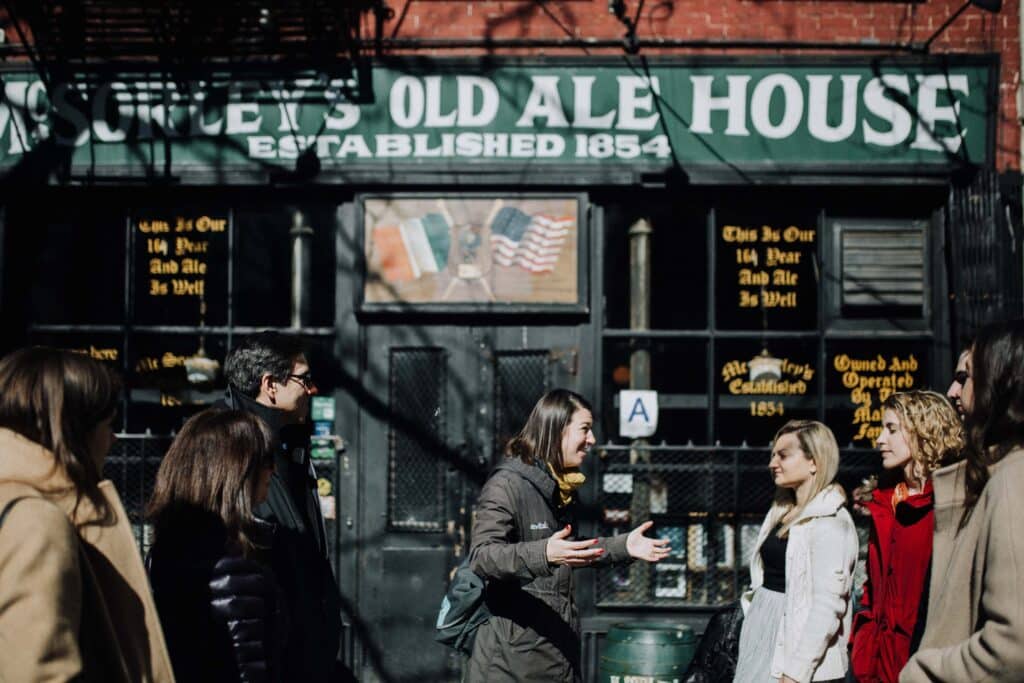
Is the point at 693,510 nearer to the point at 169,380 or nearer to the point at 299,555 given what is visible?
the point at 169,380

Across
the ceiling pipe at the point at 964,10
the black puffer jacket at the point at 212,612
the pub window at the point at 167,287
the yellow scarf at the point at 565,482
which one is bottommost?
the black puffer jacket at the point at 212,612

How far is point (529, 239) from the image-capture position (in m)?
8.53

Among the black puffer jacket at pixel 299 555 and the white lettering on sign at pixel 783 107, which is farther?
the white lettering on sign at pixel 783 107

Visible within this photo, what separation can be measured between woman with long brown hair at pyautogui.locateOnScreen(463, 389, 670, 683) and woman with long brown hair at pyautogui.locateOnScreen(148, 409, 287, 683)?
113cm

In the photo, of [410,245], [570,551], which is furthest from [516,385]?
[570,551]

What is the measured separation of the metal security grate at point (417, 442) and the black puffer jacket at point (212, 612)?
4795 millimetres

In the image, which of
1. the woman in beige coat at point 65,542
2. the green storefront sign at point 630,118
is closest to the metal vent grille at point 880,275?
the green storefront sign at point 630,118

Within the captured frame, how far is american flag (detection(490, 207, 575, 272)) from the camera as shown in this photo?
27.9 feet

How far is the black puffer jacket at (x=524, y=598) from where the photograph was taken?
4.81m

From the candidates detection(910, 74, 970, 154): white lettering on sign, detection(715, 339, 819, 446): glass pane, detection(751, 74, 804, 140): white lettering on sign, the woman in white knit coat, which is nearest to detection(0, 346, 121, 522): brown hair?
the woman in white knit coat

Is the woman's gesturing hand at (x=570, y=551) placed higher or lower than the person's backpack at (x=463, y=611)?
higher

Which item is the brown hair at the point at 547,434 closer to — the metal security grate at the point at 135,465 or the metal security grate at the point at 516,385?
the metal security grate at the point at 516,385

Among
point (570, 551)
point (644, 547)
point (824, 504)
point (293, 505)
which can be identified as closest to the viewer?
point (570, 551)

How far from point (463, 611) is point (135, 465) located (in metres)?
4.36
